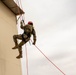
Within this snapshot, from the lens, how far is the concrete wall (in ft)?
39.0

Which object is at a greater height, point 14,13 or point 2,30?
point 14,13

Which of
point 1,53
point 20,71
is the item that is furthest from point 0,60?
point 20,71

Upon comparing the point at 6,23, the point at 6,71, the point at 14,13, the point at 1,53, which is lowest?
the point at 6,71

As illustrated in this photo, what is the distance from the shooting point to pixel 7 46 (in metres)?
12.7

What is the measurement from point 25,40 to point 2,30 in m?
2.00

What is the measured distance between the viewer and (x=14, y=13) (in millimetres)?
15492

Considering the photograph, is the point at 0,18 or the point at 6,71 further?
the point at 0,18

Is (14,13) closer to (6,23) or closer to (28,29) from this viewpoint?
(6,23)

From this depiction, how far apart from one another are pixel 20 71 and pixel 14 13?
415 centimetres

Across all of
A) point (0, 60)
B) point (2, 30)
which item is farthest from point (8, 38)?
point (0, 60)

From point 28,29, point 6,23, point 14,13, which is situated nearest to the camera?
point 28,29

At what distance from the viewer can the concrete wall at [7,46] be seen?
11.9 m

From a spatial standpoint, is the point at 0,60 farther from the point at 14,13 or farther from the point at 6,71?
the point at 14,13

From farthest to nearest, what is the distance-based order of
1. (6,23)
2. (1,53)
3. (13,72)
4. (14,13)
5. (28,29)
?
(14,13) → (6,23) → (13,72) → (1,53) → (28,29)
